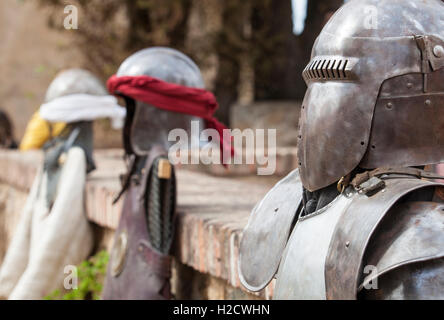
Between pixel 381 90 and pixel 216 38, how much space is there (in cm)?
718

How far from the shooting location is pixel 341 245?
4.93 feet

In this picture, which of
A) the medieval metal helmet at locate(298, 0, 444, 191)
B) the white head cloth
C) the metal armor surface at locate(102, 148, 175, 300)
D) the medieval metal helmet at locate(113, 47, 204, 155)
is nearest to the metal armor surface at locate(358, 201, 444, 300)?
the medieval metal helmet at locate(298, 0, 444, 191)

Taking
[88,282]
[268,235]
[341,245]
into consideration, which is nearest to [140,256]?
[88,282]

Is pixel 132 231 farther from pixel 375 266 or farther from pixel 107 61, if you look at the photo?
pixel 107 61

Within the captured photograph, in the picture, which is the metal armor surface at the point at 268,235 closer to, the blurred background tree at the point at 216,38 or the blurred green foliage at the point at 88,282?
the blurred green foliage at the point at 88,282

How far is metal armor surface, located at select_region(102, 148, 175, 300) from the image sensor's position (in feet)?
9.38

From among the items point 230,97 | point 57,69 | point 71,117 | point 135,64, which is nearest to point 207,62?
point 230,97

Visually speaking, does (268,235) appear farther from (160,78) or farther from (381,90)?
(160,78)

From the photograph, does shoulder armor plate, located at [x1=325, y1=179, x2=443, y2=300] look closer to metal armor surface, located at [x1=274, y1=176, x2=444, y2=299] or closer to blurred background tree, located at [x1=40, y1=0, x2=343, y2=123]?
metal armor surface, located at [x1=274, y1=176, x2=444, y2=299]

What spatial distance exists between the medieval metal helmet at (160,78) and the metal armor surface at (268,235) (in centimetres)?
116

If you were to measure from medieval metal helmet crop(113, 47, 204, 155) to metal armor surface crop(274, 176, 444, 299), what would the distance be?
1.42 m

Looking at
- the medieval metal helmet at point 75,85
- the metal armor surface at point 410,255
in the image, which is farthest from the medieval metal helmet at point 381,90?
the medieval metal helmet at point 75,85

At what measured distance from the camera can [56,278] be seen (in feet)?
12.5

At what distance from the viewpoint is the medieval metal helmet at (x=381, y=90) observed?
1.55 m
